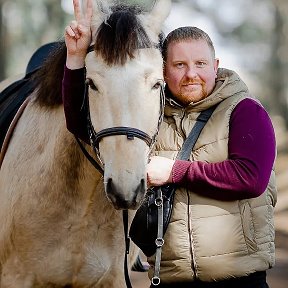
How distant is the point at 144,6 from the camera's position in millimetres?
3338

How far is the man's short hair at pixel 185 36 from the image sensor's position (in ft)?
10.2

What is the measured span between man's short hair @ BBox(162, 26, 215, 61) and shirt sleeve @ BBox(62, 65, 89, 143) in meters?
0.42

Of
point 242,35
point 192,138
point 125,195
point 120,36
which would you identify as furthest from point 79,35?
point 242,35

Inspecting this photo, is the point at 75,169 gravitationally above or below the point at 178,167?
below

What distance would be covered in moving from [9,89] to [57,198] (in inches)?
69.6

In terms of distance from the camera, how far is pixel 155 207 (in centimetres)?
302

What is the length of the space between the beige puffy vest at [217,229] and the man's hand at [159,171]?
0.12 m

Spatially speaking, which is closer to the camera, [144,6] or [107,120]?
[107,120]

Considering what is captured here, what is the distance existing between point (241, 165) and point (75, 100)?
86 centimetres

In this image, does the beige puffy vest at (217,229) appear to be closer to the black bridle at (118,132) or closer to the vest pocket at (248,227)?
the vest pocket at (248,227)

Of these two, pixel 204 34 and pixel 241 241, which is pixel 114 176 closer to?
pixel 241 241

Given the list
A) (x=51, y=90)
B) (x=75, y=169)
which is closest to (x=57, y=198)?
(x=75, y=169)

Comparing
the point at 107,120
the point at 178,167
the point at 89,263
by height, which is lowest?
the point at 89,263

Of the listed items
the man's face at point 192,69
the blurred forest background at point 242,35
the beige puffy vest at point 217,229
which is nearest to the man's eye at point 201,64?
the man's face at point 192,69
